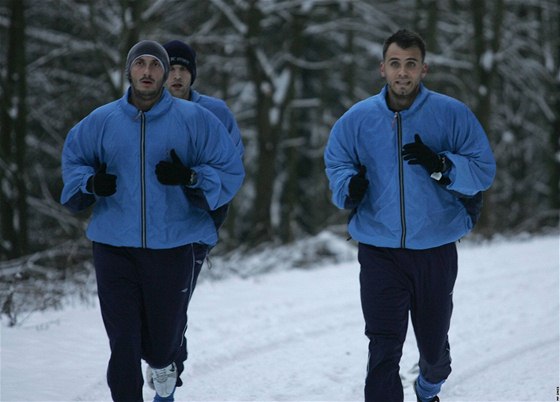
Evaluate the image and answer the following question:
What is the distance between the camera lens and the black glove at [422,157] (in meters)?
3.99

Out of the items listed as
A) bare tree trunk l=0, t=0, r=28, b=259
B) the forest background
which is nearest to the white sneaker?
the forest background

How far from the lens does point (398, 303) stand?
415 centimetres

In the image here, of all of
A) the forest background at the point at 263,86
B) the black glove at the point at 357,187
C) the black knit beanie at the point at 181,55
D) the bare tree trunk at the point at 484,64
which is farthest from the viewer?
the bare tree trunk at the point at 484,64

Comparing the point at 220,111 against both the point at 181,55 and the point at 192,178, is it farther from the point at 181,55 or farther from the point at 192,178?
the point at 192,178

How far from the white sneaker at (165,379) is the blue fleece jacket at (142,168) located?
0.78m

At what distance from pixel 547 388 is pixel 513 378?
35cm

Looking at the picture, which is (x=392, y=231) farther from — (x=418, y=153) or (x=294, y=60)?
(x=294, y=60)

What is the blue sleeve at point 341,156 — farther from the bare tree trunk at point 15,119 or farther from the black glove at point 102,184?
the bare tree trunk at point 15,119

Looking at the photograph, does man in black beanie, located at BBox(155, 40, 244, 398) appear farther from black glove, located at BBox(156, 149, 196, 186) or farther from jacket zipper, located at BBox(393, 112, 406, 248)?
jacket zipper, located at BBox(393, 112, 406, 248)

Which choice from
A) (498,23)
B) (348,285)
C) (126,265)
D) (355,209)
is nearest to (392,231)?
(355,209)

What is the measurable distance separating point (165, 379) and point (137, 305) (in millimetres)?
584

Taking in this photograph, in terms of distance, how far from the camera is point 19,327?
6.56 m

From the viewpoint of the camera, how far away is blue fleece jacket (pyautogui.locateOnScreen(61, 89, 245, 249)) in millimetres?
4102

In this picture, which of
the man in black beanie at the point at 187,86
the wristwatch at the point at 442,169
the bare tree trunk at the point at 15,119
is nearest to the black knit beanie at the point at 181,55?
the man in black beanie at the point at 187,86
